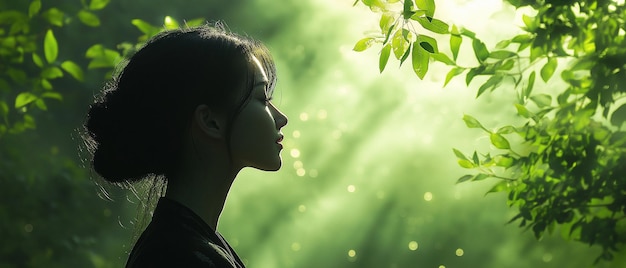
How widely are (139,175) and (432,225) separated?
11273 millimetres

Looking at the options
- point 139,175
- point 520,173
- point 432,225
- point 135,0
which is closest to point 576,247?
point 432,225

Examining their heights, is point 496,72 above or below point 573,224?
above

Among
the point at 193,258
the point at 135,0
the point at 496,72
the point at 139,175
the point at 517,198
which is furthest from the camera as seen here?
the point at 135,0

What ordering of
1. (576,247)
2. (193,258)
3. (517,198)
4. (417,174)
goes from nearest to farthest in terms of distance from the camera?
1. (193,258)
2. (517,198)
3. (576,247)
4. (417,174)

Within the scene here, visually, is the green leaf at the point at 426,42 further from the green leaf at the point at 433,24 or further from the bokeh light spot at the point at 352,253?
the bokeh light spot at the point at 352,253

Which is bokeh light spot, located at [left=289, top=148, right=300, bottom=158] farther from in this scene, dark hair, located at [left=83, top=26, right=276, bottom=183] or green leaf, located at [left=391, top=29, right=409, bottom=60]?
dark hair, located at [left=83, top=26, right=276, bottom=183]

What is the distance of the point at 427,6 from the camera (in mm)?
2910

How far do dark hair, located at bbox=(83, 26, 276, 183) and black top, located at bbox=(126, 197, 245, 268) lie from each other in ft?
0.55

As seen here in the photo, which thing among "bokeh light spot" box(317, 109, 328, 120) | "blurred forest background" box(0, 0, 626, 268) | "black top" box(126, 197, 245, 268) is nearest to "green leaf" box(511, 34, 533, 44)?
"black top" box(126, 197, 245, 268)

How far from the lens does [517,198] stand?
4555mm

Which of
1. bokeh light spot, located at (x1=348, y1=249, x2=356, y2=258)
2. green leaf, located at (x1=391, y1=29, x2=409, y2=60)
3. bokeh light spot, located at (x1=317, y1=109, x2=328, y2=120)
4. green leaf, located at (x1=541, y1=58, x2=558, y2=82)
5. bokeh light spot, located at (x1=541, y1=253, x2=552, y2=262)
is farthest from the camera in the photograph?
bokeh light spot, located at (x1=348, y1=249, x2=356, y2=258)

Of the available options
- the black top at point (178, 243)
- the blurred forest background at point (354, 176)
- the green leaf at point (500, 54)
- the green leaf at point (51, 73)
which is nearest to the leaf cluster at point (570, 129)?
the green leaf at point (500, 54)

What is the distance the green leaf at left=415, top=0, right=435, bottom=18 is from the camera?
9.51ft

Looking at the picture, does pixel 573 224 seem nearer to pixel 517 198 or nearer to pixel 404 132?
pixel 517 198
